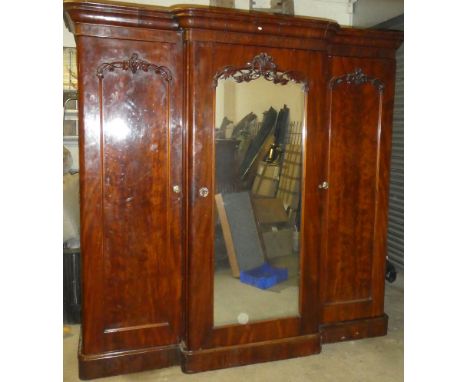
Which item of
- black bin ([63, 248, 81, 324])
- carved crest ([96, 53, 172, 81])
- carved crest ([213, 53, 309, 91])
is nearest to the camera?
carved crest ([96, 53, 172, 81])

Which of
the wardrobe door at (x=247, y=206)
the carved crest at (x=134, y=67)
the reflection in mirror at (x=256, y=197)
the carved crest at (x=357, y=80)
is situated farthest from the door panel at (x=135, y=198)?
the carved crest at (x=357, y=80)

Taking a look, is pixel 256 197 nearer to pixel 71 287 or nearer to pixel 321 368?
pixel 321 368

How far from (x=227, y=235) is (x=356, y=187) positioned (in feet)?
2.59

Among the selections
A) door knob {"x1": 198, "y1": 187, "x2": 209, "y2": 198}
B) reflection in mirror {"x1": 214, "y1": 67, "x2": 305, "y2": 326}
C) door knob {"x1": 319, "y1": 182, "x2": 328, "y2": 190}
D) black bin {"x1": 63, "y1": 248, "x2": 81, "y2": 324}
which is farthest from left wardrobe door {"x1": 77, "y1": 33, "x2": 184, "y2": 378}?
door knob {"x1": 319, "y1": 182, "x2": 328, "y2": 190}

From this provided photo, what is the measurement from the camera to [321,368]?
7.18 ft

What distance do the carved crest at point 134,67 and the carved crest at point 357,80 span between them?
0.87m

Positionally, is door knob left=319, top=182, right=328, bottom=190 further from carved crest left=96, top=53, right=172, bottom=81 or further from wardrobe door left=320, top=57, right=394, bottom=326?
carved crest left=96, top=53, right=172, bottom=81

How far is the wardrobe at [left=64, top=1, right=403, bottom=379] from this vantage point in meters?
1.96

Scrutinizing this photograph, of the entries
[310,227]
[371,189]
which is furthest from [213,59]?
[371,189]

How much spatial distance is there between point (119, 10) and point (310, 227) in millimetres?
1367

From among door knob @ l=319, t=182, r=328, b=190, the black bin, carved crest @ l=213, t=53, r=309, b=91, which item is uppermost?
carved crest @ l=213, t=53, r=309, b=91

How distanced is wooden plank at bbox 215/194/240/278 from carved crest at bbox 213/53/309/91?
0.56 meters

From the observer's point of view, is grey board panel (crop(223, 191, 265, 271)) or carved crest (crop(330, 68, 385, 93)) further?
carved crest (crop(330, 68, 385, 93))

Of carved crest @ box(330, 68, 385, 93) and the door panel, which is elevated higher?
carved crest @ box(330, 68, 385, 93)
